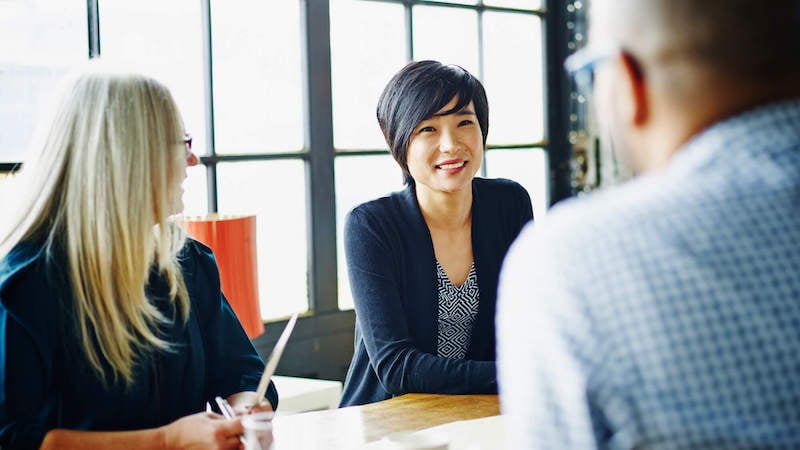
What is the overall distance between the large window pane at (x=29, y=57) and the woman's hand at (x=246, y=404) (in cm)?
123

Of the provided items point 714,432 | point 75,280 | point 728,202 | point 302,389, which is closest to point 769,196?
point 728,202

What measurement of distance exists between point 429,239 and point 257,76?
3.94 ft

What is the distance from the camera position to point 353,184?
3.38 metres

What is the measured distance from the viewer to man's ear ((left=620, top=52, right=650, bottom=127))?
733 millimetres

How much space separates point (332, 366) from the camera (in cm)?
331

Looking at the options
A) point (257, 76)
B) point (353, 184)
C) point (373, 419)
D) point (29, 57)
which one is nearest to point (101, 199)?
point (373, 419)

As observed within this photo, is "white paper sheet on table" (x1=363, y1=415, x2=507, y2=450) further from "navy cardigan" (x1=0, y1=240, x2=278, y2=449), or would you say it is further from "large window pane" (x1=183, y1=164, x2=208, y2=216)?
"large window pane" (x1=183, y1=164, x2=208, y2=216)

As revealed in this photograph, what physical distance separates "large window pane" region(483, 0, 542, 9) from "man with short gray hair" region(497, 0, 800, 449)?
3.20 metres

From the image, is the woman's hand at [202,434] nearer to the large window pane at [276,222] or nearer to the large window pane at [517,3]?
the large window pane at [276,222]

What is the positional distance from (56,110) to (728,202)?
45.1 inches

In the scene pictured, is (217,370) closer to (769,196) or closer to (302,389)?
(302,389)

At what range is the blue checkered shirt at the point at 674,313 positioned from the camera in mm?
645

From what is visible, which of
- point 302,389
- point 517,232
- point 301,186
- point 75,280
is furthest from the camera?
point 301,186

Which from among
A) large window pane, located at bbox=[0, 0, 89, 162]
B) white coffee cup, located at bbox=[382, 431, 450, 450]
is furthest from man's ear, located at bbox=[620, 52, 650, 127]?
large window pane, located at bbox=[0, 0, 89, 162]
